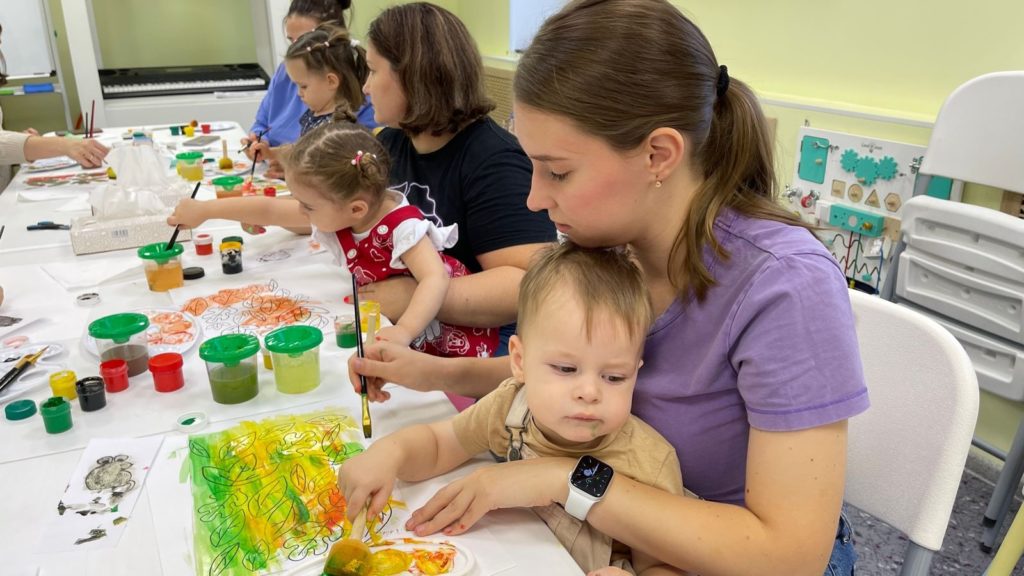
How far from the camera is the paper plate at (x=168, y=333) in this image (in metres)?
1.23

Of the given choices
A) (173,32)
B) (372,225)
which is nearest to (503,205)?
(372,225)

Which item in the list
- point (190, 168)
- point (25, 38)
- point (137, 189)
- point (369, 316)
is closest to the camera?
point (369, 316)

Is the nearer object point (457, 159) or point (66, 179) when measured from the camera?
point (457, 159)

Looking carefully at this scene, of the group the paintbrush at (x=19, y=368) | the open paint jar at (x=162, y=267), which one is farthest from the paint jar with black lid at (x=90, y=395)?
the open paint jar at (x=162, y=267)

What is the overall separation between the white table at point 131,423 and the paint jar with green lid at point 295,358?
2 cm

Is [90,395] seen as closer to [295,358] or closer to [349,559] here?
[295,358]

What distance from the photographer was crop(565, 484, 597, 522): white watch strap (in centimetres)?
80

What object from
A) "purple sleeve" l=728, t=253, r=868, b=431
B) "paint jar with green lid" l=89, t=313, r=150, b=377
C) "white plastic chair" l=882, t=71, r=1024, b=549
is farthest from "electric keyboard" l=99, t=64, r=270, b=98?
"purple sleeve" l=728, t=253, r=868, b=431

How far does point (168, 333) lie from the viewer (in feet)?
4.25

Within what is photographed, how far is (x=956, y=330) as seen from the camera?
71.0 inches

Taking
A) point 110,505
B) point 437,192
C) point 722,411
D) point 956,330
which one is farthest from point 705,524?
point 956,330

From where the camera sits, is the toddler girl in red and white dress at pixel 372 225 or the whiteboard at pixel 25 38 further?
the whiteboard at pixel 25 38

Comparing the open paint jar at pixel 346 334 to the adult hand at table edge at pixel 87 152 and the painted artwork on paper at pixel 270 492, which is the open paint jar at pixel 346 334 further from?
the adult hand at table edge at pixel 87 152

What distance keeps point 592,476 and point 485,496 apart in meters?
0.13
